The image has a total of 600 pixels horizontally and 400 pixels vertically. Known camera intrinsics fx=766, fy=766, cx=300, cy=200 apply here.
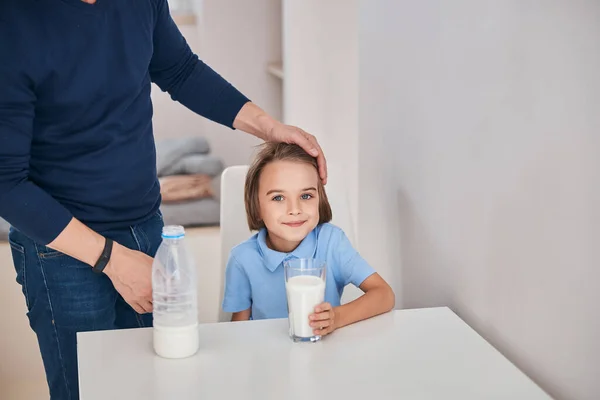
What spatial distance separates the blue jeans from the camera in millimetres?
1407

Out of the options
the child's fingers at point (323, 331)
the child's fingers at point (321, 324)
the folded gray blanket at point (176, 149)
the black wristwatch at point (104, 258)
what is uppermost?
the folded gray blanket at point (176, 149)

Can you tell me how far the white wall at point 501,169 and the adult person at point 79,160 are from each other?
28cm

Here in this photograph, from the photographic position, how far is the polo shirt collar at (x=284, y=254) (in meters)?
1.54

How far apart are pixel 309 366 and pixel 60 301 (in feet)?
1.73

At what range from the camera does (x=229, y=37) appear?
127 inches

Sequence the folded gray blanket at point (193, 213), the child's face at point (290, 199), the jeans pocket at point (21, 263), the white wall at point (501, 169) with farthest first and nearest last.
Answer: the folded gray blanket at point (193, 213), the child's face at point (290, 199), the jeans pocket at point (21, 263), the white wall at point (501, 169)

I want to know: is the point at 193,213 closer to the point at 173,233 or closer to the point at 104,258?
the point at 104,258

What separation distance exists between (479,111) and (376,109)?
591 mm

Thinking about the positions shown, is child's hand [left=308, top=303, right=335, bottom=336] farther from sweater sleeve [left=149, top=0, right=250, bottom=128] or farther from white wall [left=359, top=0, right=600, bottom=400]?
sweater sleeve [left=149, top=0, right=250, bottom=128]

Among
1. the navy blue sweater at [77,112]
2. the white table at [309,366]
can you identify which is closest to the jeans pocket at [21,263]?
the navy blue sweater at [77,112]

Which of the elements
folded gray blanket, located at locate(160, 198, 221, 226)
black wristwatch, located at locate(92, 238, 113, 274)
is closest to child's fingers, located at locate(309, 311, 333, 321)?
black wristwatch, located at locate(92, 238, 113, 274)

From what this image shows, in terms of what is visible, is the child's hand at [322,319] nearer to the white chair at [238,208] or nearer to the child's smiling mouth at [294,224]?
the child's smiling mouth at [294,224]

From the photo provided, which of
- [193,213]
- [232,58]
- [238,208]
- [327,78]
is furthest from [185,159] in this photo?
[238,208]

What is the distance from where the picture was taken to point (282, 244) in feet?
5.20
